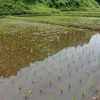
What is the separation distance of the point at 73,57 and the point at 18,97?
171 inches

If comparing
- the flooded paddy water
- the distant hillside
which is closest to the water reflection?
the flooded paddy water

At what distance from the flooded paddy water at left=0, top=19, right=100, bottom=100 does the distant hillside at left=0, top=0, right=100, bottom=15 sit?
58.3ft

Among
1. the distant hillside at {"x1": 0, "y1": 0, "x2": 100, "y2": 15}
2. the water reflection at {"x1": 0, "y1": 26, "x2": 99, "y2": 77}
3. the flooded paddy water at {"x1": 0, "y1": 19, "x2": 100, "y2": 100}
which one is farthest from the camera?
the distant hillside at {"x1": 0, "y1": 0, "x2": 100, "y2": 15}

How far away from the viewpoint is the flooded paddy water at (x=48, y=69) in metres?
5.40

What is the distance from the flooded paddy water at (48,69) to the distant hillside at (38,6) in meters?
17.8

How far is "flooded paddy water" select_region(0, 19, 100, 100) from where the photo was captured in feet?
17.7

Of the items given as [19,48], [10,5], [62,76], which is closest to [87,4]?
[10,5]

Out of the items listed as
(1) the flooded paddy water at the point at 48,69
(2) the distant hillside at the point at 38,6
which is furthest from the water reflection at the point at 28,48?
(2) the distant hillside at the point at 38,6

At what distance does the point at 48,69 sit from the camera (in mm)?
7281

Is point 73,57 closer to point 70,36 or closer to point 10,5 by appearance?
point 70,36

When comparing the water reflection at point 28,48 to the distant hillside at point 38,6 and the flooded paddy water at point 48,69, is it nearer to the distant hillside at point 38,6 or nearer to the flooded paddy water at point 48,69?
the flooded paddy water at point 48,69

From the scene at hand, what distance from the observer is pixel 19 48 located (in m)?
10.5

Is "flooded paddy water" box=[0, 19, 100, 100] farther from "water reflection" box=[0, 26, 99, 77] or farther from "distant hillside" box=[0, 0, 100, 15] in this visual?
"distant hillside" box=[0, 0, 100, 15]

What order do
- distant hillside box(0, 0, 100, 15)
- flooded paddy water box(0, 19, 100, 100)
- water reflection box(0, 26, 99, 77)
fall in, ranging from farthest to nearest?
distant hillside box(0, 0, 100, 15), water reflection box(0, 26, 99, 77), flooded paddy water box(0, 19, 100, 100)
